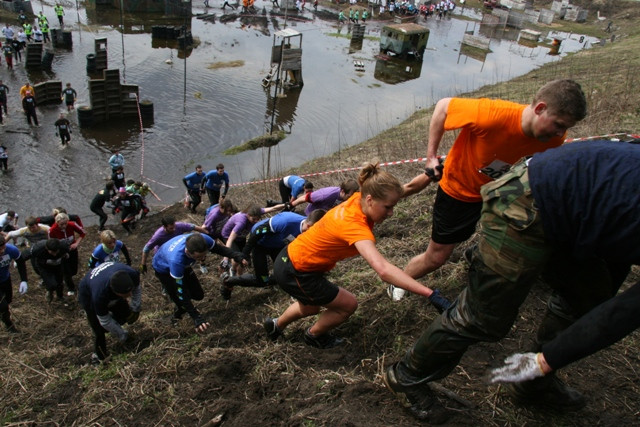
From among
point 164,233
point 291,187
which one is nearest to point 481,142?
point 291,187

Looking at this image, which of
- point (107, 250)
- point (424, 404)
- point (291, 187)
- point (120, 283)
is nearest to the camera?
point (424, 404)

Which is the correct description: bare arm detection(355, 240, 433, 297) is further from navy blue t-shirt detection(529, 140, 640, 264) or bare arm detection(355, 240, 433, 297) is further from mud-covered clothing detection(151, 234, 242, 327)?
mud-covered clothing detection(151, 234, 242, 327)

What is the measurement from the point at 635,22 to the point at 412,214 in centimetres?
5354

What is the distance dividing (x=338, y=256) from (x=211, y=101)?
19.4 metres

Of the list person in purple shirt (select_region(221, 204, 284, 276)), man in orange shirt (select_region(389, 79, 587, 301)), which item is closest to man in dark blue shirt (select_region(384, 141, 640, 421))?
man in orange shirt (select_region(389, 79, 587, 301))

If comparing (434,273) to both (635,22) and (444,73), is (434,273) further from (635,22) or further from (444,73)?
(635,22)

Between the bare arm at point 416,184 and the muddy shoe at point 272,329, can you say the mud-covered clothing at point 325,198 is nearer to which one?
the muddy shoe at point 272,329

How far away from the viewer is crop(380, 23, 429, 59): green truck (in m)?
31.3

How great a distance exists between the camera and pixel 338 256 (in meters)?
3.40

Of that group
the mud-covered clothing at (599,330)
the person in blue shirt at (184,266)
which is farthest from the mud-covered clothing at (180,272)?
the mud-covered clothing at (599,330)

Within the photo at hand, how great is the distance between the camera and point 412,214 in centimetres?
665

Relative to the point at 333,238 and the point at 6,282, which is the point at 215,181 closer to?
the point at 6,282

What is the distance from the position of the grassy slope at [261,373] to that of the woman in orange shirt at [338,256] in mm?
366

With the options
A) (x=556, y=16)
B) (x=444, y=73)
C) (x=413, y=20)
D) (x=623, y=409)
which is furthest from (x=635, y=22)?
(x=623, y=409)
